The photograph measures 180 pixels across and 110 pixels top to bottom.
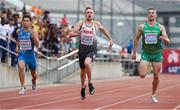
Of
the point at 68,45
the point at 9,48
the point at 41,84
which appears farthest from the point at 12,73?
the point at 68,45

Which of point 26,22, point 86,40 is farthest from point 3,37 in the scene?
point 86,40

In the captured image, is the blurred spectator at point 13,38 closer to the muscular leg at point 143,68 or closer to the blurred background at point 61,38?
the blurred background at point 61,38

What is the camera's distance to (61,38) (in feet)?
87.9

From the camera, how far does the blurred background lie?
66.0 feet

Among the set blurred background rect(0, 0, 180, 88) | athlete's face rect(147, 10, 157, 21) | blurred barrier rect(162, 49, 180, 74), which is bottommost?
blurred barrier rect(162, 49, 180, 74)

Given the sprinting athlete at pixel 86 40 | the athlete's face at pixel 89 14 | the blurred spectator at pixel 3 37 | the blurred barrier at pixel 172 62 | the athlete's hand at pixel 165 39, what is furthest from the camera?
the blurred barrier at pixel 172 62

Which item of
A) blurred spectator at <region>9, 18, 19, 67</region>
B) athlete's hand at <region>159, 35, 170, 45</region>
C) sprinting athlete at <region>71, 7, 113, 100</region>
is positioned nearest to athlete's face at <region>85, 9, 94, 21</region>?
sprinting athlete at <region>71, 7, 113, 100</region>

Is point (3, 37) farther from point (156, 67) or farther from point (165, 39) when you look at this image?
point (165, 39)

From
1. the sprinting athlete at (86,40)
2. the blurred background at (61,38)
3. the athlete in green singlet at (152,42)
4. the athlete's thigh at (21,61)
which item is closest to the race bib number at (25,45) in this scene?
the athlete's thigh at (21,61)

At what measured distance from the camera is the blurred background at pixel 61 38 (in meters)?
20.1

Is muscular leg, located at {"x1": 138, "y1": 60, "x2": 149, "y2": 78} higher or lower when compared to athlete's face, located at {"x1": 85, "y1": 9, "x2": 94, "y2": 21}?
lower

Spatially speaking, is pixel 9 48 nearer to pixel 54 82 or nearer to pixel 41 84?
pixel 41 84

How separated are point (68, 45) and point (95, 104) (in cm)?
1607

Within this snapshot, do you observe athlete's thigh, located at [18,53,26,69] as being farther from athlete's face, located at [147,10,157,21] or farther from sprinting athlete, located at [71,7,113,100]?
athlete's face, located at [147,10,157,21]
